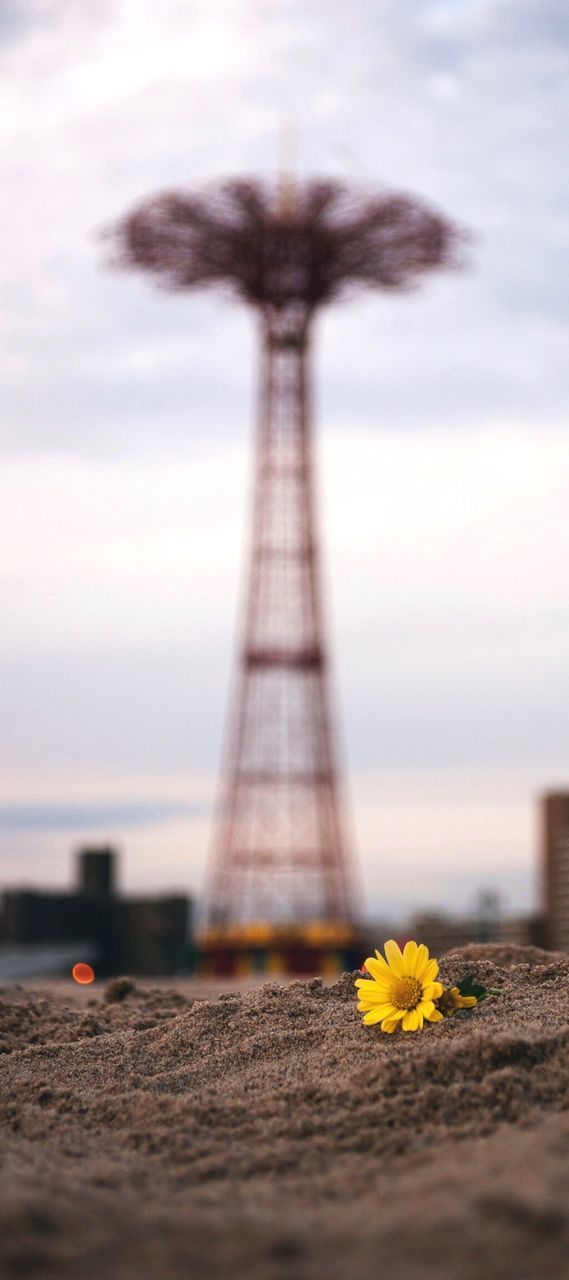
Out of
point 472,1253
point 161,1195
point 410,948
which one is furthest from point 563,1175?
point 410,948

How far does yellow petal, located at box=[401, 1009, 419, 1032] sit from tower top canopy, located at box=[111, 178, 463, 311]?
19.0 metres

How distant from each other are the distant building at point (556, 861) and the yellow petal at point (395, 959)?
2198 cm

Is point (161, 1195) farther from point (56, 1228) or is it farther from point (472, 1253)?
point (472, 1253)

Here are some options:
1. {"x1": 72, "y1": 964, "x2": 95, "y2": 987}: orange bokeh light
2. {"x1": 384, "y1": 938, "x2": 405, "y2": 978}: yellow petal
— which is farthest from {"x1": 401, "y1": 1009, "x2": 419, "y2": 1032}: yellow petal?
{"x1": 72, "y1": 964, "x2": 95, "y2": 987}: orange bokeh light

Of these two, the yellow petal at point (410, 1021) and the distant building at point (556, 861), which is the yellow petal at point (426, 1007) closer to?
the yellow petal at point (410, 1021)

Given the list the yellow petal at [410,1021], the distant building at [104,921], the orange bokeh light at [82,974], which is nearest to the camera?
the yellow petal at [410,1021]

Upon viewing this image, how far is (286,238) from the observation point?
2209 centimetres

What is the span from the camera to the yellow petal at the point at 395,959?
3906 millimetres

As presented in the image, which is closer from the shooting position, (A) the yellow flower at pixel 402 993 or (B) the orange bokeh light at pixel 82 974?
(A) the yellow flower at pixel 402 993

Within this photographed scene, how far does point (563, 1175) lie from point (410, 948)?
63.7 inches

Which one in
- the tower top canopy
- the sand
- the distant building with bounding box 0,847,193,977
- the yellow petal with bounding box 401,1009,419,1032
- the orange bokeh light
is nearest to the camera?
the sand

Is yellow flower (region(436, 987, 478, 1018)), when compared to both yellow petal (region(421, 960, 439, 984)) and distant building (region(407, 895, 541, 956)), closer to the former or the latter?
yellow petal (region(421, 960, 439, 984))

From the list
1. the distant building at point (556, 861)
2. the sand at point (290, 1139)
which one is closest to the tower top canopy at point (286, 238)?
the distant building at point (556, 861)

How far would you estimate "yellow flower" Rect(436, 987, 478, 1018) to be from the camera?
3.90m
